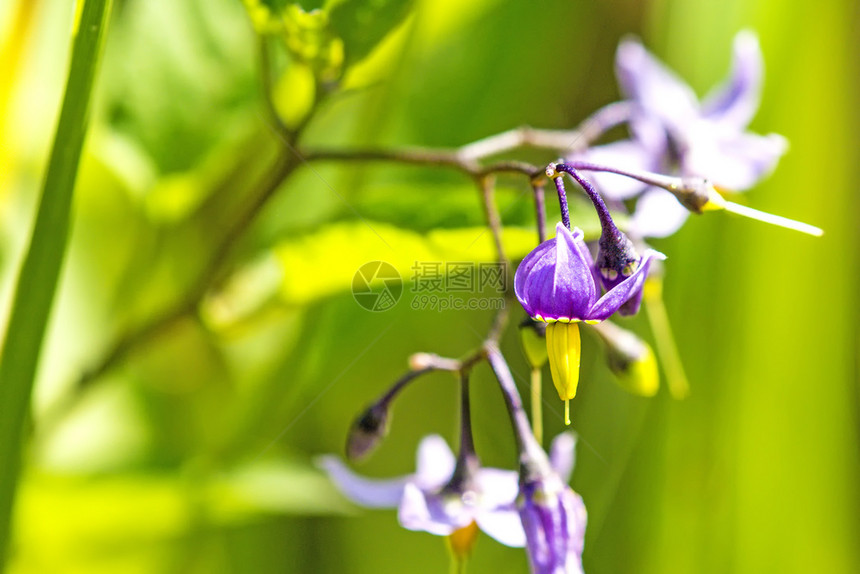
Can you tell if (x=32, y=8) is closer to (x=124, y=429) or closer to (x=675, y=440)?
(x=124, y=429)

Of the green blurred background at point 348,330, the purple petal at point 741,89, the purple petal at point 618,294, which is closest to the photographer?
the purple petal at point 618,294

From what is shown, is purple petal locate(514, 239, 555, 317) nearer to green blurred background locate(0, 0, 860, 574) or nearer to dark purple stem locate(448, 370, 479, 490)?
dark purple stem locate(448, 370, 479, 490)

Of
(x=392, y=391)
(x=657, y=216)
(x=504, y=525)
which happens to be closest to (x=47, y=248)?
(x=392, y=391)

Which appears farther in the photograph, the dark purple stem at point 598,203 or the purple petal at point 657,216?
the purple petal at point 657,216

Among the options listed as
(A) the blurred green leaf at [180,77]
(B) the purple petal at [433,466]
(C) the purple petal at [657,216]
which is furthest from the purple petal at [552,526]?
(A) the blurred green leaf at [180,77]

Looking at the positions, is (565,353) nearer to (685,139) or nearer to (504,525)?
(504,525)

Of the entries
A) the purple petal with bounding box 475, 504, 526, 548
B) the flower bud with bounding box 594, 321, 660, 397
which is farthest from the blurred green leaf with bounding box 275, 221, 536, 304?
the purple petal with bounding box 475, 504, 526, 548

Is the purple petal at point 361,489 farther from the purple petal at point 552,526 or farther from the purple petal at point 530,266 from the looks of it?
the purple petal at point 530,266

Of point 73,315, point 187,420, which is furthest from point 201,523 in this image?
point 73,315
